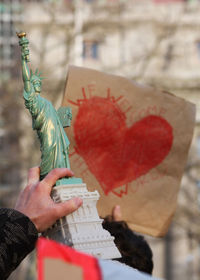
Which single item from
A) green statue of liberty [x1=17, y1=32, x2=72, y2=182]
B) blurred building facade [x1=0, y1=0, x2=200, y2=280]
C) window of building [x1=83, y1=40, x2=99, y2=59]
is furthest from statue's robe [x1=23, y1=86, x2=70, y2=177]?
window of building [x1=83, y1=40, x2=99, y2=59]

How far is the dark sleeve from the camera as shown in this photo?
1295 millimetres

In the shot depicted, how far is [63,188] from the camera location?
1452 millimetres

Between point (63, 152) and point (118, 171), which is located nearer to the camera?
point (63, 152)

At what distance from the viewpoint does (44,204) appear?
1391mm

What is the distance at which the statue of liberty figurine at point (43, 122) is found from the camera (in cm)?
152

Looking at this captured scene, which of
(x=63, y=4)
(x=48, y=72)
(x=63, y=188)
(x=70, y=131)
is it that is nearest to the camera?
(x=63, y=188)

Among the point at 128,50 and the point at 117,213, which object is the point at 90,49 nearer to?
the point at 128,50

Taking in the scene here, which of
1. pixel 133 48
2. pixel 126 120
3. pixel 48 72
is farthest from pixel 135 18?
pixel 126 120

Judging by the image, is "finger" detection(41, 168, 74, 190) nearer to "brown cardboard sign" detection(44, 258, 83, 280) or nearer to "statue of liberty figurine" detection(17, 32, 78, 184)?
"statue of liberty figurine" detection(17, 32, 78, 184)

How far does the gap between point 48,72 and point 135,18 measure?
3.92 meters

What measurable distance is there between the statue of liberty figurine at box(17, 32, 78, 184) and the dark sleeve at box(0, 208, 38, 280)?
0.24m

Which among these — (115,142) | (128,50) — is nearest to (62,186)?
(115,142)

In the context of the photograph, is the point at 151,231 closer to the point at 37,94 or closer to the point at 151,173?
the point at 151,173

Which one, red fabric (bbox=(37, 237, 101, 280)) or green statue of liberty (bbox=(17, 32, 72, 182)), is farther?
green statue of liberty (bbox=(17, 32, 72, 182))
